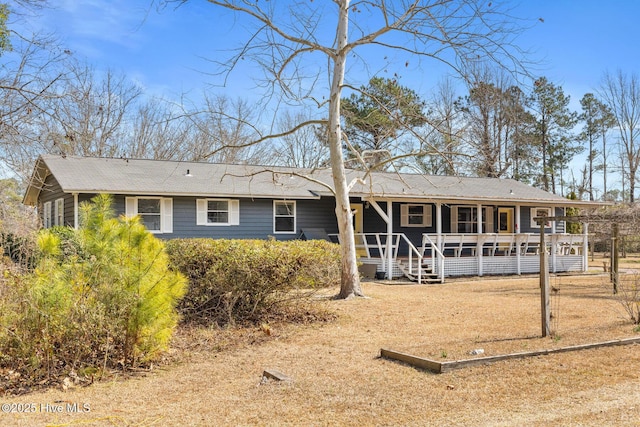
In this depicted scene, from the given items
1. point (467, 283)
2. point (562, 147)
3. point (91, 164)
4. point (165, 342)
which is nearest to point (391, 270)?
point (467, 283)

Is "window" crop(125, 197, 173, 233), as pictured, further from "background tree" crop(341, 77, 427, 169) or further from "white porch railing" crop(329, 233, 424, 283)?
"background tree" crop(341, 77, 427, 169)

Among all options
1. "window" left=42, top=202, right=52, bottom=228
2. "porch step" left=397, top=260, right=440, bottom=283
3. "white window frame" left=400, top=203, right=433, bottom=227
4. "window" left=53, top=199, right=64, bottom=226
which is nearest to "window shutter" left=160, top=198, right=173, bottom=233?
"window" left=53, top=199, right=64, bottom=226

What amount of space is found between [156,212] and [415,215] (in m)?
9.67

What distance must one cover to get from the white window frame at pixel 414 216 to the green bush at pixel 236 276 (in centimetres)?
1250

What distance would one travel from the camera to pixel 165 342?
638 centimetres

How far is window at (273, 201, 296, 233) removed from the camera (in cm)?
1908

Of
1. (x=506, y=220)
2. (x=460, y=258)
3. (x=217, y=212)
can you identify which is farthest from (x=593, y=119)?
(x=217, y=212)

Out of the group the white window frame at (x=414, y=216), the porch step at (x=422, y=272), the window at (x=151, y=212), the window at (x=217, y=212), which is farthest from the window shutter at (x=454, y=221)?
the window at (x=151, y=212)

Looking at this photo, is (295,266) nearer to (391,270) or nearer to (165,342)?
(165,342)

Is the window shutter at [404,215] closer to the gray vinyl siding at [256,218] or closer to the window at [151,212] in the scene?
the gray vinyl siding at [256,218]

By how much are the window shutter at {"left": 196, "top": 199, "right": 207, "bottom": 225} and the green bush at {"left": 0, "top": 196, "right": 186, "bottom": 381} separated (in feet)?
37.6

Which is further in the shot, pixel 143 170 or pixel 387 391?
pixel 143 170

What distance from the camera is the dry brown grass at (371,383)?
444 centimetres

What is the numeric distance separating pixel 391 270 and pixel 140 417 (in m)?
13.4
